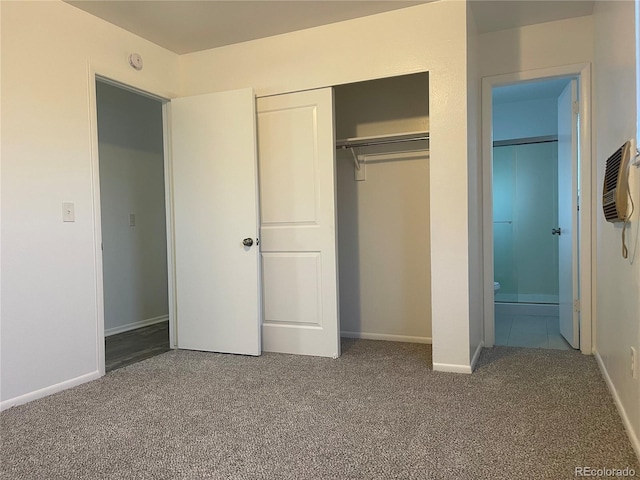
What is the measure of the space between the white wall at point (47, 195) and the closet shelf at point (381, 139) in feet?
5.70

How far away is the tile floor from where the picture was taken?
3.43 metres

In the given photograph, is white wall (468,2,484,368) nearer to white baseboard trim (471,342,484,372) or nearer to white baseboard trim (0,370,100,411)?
white baseboard trim (471,342,484,372)

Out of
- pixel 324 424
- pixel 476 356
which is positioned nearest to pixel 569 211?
pixel 476 356

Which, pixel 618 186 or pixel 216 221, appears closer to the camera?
pixel 618 186

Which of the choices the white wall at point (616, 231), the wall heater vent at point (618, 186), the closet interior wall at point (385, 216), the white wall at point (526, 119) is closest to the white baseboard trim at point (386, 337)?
the closet interior wall at point (385, 216)

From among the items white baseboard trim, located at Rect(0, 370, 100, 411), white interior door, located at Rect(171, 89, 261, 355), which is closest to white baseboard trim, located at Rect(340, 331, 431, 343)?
white interior door, located at Rect(171, 89, 261, 355)

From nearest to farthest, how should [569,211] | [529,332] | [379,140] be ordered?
[569,211], [379,140], [529,332]

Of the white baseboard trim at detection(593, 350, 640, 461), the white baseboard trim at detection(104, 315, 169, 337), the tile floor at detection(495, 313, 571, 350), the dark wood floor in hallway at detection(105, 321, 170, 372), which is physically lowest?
the tile floor at detection(495, 313, 571, 350)

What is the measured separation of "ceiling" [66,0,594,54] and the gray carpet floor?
7.44 feet

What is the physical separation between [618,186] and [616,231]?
1.48ft

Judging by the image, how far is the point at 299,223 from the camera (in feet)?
10.4

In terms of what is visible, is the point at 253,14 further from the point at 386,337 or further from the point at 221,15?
the point at 386,337

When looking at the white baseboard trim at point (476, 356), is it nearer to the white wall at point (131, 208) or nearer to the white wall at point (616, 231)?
the white wall at point (616, 231)

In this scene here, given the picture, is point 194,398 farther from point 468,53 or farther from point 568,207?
point 568,207
